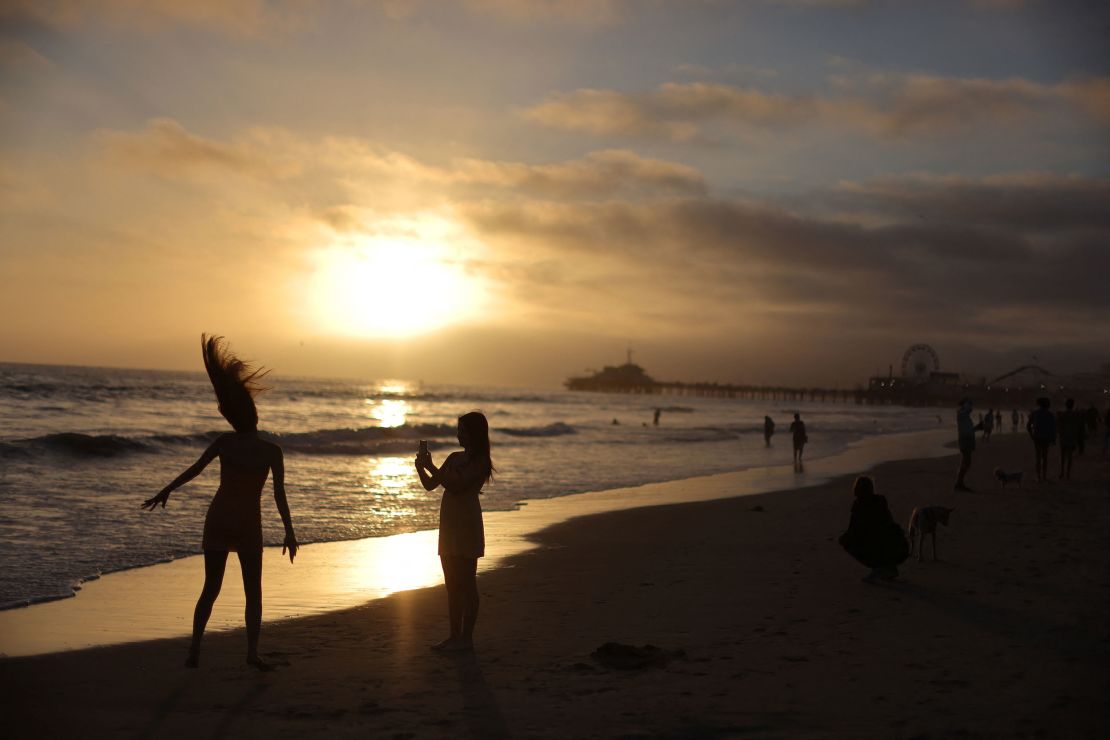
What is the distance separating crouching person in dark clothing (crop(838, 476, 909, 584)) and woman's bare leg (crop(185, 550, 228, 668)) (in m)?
5.51

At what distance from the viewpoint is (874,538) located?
27.4ft

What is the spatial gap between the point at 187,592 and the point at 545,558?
394cm

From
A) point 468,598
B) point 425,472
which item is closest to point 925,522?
point 468,598

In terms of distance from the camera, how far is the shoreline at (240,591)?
6793 mm

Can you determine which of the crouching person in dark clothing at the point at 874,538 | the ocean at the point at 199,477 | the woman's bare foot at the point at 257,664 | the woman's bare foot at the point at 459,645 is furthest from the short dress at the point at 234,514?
the crouching person in dark clothing at the point at 874,538

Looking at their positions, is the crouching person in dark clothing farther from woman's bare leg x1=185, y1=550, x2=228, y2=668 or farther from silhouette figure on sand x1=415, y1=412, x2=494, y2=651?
woman's bare leg x1=185, y1=550, x2=228, y2=668

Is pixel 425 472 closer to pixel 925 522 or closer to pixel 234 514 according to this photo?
pixel 234 514

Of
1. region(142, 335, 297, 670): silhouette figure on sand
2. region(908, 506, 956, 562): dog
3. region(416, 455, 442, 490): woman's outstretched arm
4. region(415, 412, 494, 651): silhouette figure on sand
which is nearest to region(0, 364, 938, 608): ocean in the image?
region(142, 335, 297, 670): silhouette figure on sand

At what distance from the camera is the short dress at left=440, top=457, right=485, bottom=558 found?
6184 millimetres

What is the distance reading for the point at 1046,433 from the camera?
56.7 feet

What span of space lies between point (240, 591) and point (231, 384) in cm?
337

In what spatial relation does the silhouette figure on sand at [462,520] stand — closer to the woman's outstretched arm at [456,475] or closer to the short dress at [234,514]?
the woman's outstretched arm at [456,475]

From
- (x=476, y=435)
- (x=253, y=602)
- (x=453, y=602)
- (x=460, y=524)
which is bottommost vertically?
(x=453, y=602)

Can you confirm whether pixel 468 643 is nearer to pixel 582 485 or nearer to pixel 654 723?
pixel 654 723
